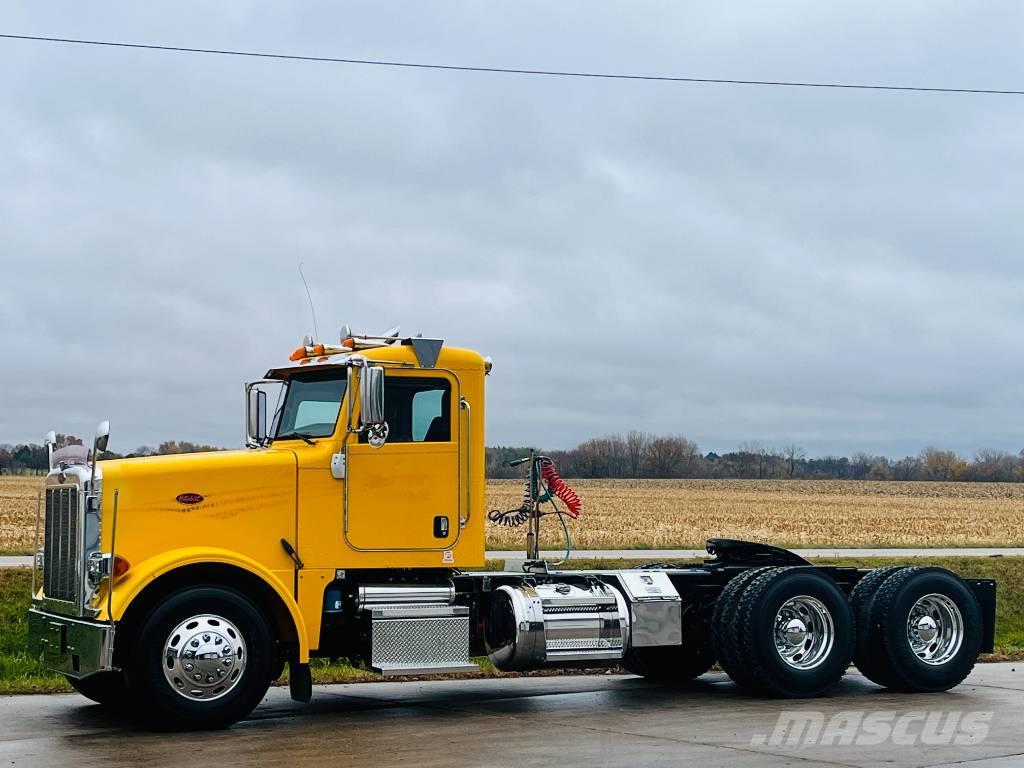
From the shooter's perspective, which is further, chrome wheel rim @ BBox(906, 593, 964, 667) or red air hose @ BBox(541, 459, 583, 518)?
chrome wheel rim @ BBox(906, 593, 964, 667)

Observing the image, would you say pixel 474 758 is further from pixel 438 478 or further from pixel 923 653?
pixel 923 653

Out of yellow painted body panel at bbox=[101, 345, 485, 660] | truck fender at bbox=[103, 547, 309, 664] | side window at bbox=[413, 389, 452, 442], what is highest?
side window at bbox=[413, 389, 452, 442]

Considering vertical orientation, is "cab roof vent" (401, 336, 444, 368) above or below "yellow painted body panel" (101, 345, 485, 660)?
above

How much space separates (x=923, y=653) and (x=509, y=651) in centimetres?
423

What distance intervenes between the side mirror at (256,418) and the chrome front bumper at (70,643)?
226 cm

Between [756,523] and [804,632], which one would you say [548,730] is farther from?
[756,523]

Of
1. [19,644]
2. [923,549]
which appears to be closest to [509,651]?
[19,644]

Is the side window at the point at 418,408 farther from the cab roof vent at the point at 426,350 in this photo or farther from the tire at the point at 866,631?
the tire at the point at 866,631

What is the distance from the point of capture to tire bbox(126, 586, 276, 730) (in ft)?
35.3

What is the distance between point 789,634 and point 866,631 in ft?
3.04

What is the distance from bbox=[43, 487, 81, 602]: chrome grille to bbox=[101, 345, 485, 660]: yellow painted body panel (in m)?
0.41

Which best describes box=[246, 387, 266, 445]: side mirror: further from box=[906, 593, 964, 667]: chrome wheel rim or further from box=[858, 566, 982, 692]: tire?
box=[906, 593, 964, 667]: chrome wheel rim

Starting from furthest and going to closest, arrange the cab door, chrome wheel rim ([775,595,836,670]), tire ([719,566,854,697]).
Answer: chrome wheel rim ([775,595,836,670]) < tire ([719,566,854,697]) < the cab door

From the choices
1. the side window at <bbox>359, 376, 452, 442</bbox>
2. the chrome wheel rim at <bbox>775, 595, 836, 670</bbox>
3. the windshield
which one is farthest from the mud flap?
the chrome wheel rim at <bbox>775, 595, 836, 670</bbox>
